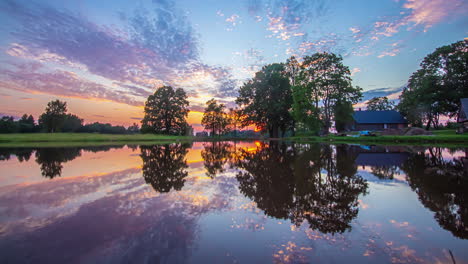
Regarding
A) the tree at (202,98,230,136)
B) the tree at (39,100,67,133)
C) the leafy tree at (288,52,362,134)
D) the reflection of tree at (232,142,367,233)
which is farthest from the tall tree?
the tree at (39,100,67,133)

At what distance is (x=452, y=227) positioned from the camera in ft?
11.3

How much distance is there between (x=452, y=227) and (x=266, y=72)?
48.7 metres

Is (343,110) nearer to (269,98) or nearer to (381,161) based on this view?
(269,98)

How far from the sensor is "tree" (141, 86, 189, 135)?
57188 millimetres

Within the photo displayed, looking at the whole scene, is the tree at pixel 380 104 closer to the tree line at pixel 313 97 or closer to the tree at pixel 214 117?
the tree line at pixel 313 97

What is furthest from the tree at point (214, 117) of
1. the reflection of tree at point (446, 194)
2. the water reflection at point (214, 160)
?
the reflection of tree at point (446, 194)

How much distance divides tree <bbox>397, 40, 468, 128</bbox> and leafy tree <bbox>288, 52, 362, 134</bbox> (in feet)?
54.0

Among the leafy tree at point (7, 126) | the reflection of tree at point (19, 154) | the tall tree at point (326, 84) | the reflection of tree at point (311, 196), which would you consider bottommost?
the reflection of tree at point (311, 196)

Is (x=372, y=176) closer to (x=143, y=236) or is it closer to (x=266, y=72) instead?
(x=143, y=236)

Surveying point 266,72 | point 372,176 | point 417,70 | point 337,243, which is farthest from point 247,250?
point 417,70

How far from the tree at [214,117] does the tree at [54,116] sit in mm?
49366

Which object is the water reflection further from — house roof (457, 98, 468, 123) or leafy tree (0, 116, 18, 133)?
leafy tree (0, 116, 18, 133)

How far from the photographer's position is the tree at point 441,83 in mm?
40188

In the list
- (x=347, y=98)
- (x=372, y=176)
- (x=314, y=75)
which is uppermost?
(x=314, y=75)
